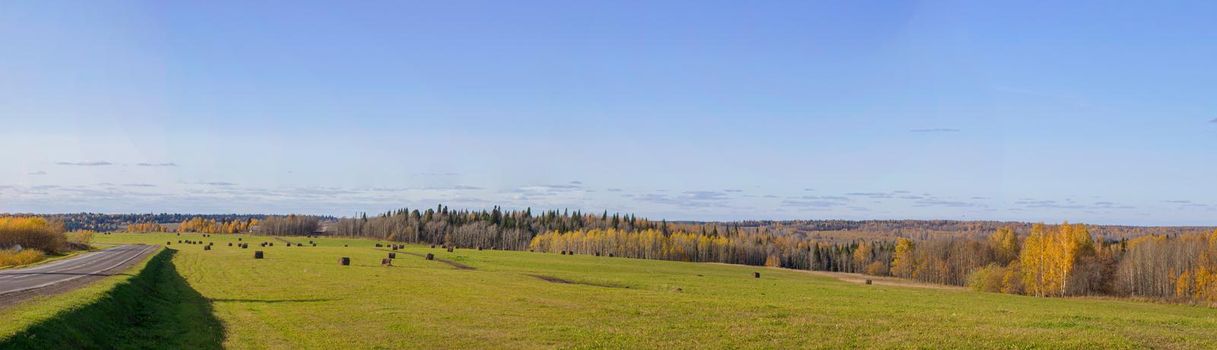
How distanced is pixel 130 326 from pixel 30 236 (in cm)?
10146

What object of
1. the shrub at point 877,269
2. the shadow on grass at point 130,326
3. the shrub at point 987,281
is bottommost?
the shrub at point 877,269

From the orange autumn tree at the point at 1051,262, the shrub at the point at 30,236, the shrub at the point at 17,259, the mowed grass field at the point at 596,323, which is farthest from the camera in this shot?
A: the orange autumn tree at the point at 1051,262

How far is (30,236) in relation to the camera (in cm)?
10975

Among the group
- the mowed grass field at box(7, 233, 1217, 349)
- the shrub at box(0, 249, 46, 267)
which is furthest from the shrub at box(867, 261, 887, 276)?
the shrub at box(0, 249, 46, 267)

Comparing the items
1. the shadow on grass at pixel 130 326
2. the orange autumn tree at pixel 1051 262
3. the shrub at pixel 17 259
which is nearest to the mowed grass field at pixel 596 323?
the shadow on grass at pixel 130 326

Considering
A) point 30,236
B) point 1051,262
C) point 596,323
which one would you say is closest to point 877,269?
point 1051,262

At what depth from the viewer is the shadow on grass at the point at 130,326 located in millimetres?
24125

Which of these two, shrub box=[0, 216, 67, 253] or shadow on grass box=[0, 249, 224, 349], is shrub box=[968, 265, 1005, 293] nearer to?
shadow on grass box=[0, 249, 224, 349]

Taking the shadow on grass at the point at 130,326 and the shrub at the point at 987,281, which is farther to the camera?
the shrub at the point at 987,281

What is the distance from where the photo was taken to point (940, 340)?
24.9 m

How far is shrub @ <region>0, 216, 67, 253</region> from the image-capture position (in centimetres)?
10781

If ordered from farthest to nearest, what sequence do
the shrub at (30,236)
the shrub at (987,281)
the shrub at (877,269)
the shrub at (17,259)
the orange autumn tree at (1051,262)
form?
the shrub at (877,269) → the orange autumn tree at (1051,262) → the shrub at (30,236) → the shrub at (987,281) → the shrub at (17,259)

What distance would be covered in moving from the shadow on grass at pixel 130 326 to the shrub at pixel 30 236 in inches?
3271

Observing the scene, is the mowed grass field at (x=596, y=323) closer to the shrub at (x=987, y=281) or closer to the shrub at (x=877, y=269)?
the shrub at (x=987, y=281)
